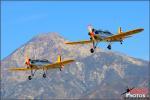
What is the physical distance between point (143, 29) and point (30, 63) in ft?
134

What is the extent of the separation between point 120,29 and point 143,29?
16932mm

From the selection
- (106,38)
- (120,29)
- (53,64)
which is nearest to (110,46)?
(106,38)

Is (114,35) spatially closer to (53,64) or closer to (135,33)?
(135,33)

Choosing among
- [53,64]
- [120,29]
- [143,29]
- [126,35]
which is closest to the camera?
[143,29]

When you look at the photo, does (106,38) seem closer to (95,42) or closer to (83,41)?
(95,42)

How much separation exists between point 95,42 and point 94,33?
2.82 m

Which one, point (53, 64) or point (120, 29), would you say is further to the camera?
point (53, 64)

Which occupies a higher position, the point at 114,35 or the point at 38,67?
the point at 114,35

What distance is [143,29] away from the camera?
Answer: 4510 inches

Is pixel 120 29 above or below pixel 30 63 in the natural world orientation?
above

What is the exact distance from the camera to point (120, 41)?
121125mm

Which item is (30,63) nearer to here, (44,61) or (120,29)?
(44,61)

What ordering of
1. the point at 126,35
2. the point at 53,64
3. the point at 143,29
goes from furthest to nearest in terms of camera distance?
the point at 53,64
the point at 126,35
the point at 143,29

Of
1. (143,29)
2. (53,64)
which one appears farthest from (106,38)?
(53,64)
